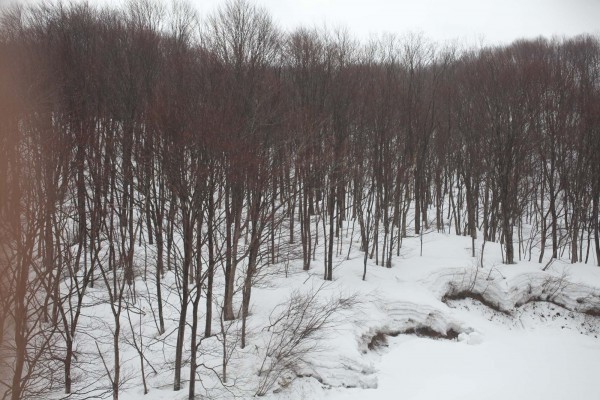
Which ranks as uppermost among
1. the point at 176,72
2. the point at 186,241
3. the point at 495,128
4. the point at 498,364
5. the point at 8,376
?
the point at 176,72

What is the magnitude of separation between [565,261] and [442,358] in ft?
36.8

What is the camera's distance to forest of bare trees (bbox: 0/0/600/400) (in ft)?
37.8

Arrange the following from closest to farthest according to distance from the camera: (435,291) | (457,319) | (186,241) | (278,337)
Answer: (186,241) < (278,337) < (457,319) < (435,291)

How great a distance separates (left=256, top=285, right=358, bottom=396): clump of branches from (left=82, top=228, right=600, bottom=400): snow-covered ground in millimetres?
159

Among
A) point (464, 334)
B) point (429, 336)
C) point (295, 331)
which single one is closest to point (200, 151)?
point (295, 331)

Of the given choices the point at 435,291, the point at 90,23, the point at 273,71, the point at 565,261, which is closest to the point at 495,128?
the point at 565,261

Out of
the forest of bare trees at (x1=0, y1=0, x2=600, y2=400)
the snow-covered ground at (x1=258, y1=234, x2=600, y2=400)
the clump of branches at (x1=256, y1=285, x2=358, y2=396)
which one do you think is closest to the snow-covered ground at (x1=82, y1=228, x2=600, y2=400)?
the snow-covered ground at (x1=258, y1=234, x2=600, y2=400)

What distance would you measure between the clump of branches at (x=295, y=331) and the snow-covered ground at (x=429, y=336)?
0.16 m

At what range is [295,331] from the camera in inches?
515

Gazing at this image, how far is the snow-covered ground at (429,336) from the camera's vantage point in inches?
502

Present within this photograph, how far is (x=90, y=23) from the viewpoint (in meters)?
20.3

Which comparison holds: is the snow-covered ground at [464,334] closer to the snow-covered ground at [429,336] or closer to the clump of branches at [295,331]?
the snow-covered ground at [429,336]

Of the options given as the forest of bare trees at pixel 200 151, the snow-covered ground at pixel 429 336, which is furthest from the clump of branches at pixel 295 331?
the forest of bare trees at pixel 200 151

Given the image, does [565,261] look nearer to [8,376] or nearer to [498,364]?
[498,364]
